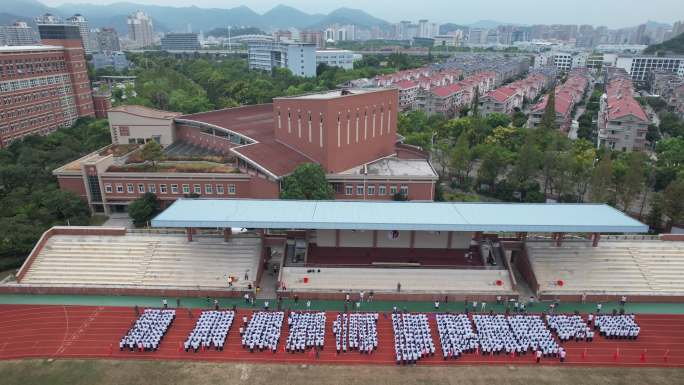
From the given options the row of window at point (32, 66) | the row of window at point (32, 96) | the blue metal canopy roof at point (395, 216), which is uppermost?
the row of window at point (32, 66)

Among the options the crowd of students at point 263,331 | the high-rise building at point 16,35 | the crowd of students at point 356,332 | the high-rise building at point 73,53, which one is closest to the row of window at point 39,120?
the high-rise building at point 73,53

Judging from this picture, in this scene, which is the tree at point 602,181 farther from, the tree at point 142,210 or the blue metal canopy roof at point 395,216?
the tree at point 142,210

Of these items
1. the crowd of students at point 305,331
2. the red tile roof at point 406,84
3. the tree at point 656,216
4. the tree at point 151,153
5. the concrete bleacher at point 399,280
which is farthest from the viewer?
Result: the red tile roof at point 406,84

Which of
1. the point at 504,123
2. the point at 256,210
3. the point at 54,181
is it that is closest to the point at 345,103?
the point at 256,210

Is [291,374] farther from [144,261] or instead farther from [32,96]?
[32,96]

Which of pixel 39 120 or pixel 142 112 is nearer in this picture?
pixel 142 112

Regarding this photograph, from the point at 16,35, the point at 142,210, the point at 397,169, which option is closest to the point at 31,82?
the point at 142,210

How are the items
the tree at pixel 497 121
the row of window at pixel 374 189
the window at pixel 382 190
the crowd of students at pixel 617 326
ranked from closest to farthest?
the crowd of students at pixel 617 326 → the row of window at pixel 374 189 → the window at pixel 382 190 → the tree at pixel 497 121
